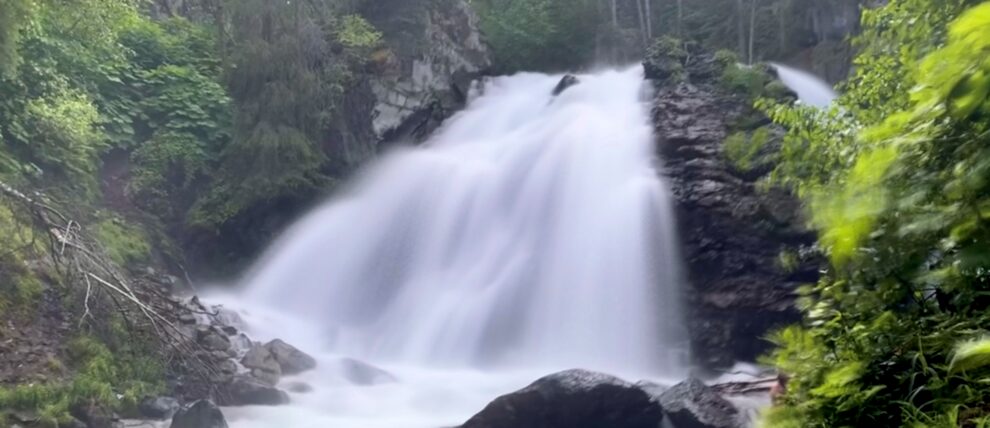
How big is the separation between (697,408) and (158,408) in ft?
Answer: 19.7

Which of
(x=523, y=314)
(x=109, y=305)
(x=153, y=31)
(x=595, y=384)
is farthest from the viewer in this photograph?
(x=153, y=31)

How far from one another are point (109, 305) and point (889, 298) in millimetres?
9507

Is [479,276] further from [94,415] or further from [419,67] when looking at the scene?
[419,67]

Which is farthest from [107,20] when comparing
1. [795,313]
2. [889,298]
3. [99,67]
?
[889,298]

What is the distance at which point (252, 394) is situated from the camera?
997cm

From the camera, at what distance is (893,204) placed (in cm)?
220

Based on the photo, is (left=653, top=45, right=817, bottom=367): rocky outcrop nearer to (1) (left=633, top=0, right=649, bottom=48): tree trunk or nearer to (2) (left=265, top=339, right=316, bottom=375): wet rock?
(2) (left=265, top=339, right=316, bottom=375): wet rock

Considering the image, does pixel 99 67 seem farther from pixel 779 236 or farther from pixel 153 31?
pixel 779 236

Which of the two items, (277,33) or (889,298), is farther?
A: (277,33)

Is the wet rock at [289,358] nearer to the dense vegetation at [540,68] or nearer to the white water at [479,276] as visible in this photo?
the white water at [479,276]

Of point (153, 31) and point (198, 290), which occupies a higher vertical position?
point (153, 31)

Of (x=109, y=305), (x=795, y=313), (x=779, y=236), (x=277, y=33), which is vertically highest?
(x=277, y=33)

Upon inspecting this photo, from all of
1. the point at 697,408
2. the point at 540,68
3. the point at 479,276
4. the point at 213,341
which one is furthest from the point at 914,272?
the point at 540,68

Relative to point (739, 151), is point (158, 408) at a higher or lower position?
lower
